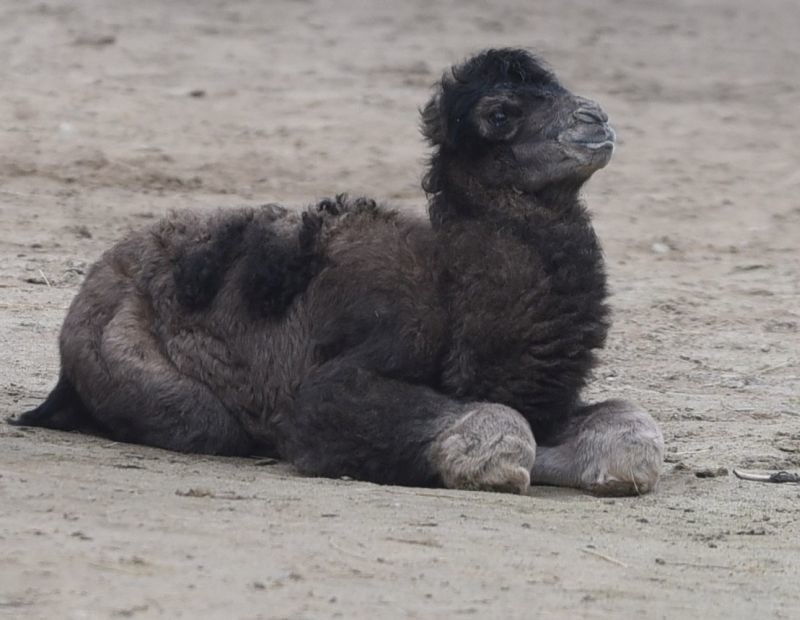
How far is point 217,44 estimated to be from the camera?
1942 cm

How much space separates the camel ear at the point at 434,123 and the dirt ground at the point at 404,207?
5.08ft

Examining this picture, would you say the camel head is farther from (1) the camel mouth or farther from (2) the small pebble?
(2) the small pebble

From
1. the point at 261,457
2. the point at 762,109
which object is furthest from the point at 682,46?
the point at 261,457

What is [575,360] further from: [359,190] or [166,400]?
[359,190]

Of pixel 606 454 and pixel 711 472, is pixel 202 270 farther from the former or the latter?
pixel 711 472

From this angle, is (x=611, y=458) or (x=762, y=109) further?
(x=762, y=109)

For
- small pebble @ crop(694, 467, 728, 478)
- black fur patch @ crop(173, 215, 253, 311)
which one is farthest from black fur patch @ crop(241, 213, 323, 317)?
small pebble @ crop(694, 467, 728, 478)

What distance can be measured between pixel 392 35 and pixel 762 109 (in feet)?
12.9

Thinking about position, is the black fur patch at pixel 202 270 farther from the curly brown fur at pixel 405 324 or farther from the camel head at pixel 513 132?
the camel head at pixel 513 132

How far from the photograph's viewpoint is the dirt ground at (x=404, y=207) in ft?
19.9

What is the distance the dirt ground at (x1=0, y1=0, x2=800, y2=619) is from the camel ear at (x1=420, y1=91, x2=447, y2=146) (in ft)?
5.08

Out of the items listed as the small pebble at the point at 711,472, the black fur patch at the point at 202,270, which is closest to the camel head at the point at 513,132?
the black fur patch at the point at 202,270

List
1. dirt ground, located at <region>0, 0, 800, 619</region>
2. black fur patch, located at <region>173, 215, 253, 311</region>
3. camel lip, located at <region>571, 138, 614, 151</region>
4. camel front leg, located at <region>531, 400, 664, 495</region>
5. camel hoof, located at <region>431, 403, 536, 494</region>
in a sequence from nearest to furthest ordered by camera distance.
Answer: dirt ground, located at <region>0, 0, 800, 619</region> < camel hoof, located at <region>431, 403, 536, 494</region> < camel front leg, located at <region>531, 400, 664, 495</region> < camel lip, located at <region>571, 138, 614, 151</region> < black fur patch, located at <region>173, 215, 253, 311</region>

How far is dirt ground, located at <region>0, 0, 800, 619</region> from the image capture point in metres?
6.06
